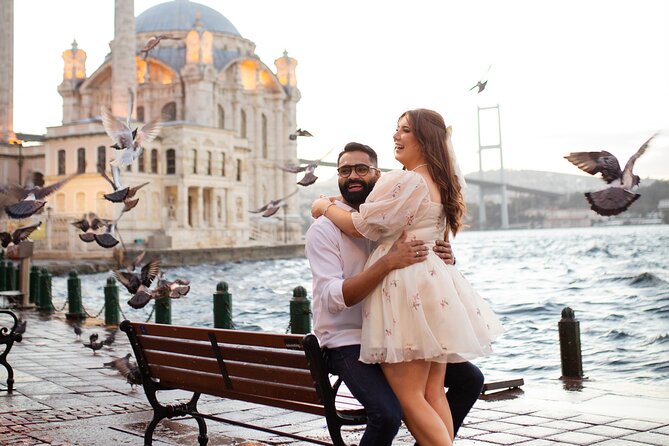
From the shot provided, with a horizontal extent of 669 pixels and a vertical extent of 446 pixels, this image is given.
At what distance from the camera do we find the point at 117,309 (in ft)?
42.8

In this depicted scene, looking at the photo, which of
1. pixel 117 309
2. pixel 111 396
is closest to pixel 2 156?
pixel 117 309

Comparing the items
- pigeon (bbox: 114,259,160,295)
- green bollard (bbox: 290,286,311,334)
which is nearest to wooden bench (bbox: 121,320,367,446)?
pigeon (bbox: 114,259,160,295)

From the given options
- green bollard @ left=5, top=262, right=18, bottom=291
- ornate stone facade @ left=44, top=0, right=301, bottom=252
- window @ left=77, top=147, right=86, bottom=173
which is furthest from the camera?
window @ left=77, top=147, right=86, bottom=173

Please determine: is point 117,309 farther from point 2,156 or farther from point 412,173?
point 2,156

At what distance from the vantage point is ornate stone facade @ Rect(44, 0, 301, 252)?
51719 millimetres

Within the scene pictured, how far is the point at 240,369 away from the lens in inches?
169

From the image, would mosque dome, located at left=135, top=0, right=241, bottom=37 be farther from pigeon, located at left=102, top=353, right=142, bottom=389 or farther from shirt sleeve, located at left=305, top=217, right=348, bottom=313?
shirt sleeve, located at left=305, top=217, right=348, bottom=313

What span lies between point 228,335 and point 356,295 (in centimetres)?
102

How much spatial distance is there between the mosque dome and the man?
7432cm

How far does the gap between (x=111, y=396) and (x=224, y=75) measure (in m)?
65.6

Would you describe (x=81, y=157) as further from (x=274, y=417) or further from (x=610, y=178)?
(x=610, y=178)

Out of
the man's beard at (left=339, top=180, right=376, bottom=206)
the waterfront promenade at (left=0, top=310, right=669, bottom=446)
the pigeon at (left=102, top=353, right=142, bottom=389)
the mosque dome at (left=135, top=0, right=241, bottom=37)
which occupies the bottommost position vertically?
the waterfront promenade at (left=0, top=310, right=669, bottom=446)

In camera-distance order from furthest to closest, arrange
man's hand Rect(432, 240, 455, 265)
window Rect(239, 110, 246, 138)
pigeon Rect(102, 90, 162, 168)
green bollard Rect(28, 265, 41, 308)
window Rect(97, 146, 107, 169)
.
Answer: window Rect(239, 110, 246, 138) < window Rect(97, 146, 107, 169) < green bollard Rect(28, 265, 41, 308) < pigeon Rect(102, 90, 162, 168) < man's hand Rect(432, 240, 455, 265)

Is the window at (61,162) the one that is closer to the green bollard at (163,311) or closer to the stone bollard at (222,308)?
the green bollard at (163,311)
